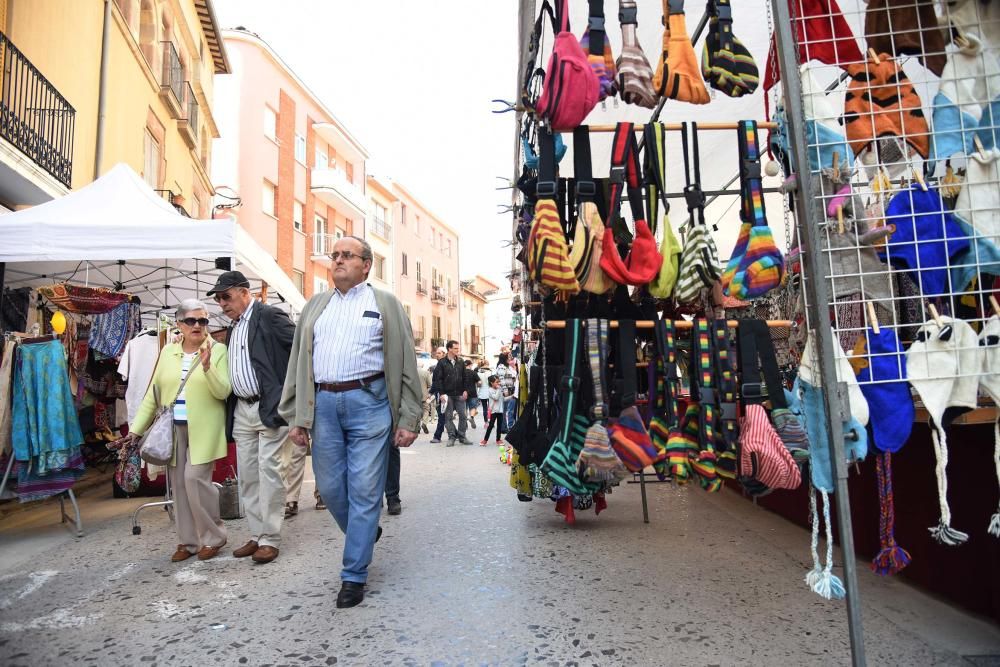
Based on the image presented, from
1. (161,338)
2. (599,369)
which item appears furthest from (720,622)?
(161,338)

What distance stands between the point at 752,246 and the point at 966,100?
903mm

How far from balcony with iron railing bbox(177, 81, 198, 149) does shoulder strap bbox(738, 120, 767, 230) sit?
14.7 m

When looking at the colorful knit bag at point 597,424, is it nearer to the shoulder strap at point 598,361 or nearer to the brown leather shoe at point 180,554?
the shoulder strap at point 598,361

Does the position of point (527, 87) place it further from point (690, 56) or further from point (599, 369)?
point (599, 369)

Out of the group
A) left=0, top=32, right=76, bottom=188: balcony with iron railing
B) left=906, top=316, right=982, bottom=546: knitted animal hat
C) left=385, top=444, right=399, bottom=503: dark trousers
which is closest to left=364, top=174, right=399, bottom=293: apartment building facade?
left=0, top=32, right=76, bottom=188: balcony with iron railing

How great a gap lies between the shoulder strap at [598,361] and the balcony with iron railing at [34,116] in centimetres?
776

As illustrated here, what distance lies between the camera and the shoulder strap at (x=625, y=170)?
290 centimetres

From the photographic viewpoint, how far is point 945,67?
8.02ft

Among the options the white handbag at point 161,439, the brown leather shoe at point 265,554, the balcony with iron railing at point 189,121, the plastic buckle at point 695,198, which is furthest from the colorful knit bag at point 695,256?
the balcony with iron railing at point 189,121

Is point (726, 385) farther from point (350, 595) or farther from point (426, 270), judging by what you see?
point (426, 270)

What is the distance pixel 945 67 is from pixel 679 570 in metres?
2.81

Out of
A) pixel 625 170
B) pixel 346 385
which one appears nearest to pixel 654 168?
pixel 625 170

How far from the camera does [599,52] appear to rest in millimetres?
2959

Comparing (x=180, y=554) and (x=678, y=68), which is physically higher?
(x=678, y=68)
